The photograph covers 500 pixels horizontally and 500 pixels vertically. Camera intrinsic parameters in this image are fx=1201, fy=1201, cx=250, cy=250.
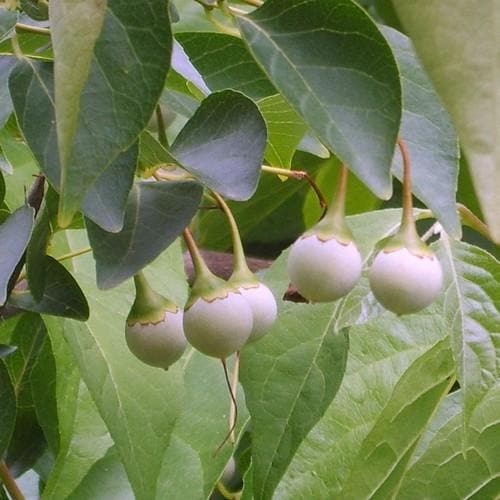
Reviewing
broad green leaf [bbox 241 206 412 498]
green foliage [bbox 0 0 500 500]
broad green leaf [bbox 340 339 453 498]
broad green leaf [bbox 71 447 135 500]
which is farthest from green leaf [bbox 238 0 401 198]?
broad green leaf [bbox 71 447 135 500]

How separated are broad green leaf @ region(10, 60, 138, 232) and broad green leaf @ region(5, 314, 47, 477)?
33 centimetres

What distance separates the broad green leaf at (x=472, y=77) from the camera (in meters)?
0.32

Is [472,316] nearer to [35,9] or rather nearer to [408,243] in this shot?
[408,243]

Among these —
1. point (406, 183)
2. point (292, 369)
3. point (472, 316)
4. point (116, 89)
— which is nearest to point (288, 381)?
point (292, 369)

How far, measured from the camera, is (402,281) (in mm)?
552

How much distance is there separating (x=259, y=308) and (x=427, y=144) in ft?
0.38

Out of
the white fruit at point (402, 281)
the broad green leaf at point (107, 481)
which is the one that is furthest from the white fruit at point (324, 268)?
the broad green leaf at point (107, 481)

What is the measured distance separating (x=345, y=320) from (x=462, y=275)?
10cm

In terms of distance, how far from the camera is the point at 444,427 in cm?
83

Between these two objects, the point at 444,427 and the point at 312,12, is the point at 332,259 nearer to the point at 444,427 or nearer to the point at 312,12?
the point at 312,12

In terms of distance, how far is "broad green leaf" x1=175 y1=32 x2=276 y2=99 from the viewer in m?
0.68

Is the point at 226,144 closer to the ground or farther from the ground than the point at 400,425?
farther from the ground

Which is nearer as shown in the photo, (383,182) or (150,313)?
(383,182)

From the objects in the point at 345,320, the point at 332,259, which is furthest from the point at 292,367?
the point at 332,259
